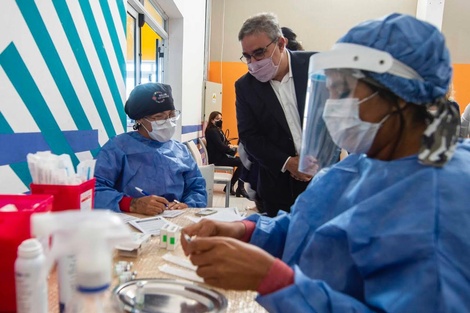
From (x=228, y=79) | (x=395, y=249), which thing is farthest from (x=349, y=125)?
(x=228, y=79)

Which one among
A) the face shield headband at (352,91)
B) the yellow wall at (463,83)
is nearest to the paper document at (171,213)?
the face shield headband at (352,91)

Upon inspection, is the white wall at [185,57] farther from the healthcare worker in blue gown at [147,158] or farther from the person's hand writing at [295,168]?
the person's hand writing at [295,168]

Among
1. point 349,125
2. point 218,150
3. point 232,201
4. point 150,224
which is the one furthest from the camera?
point 218,150

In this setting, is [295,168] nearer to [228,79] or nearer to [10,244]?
[10,244]

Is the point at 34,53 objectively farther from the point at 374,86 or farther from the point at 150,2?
the point at 150,2

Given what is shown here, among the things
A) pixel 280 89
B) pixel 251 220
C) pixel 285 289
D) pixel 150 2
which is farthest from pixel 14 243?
pixel 150 2

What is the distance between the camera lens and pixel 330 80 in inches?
32.1

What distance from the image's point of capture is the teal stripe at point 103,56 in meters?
1.82

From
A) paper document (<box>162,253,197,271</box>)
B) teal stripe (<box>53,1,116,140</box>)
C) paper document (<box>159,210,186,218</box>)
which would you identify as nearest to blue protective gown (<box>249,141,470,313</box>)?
paper document (<box>162,253,197,271</box>)

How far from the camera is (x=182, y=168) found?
1.91m

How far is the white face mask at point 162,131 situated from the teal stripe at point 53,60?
0.34 metres

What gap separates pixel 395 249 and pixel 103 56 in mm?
1923

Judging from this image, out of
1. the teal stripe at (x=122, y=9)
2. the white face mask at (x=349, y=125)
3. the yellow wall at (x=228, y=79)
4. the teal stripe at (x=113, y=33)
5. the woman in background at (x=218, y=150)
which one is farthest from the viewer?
the yellow wall at (x=228, y=79)

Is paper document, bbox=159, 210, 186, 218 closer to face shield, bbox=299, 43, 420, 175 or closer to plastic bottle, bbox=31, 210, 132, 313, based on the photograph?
face shield, bbox=299, 43, 420, 175
